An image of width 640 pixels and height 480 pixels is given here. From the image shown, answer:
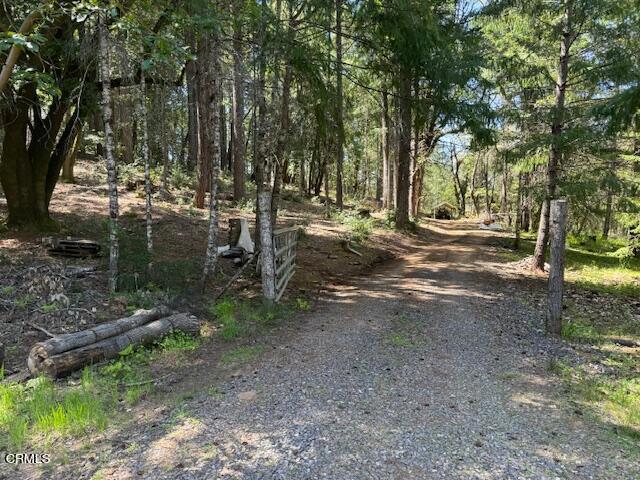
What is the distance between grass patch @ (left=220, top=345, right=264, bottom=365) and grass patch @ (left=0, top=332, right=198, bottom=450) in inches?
37.3

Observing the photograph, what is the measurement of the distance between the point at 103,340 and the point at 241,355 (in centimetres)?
179

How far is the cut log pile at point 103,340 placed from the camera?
523cm

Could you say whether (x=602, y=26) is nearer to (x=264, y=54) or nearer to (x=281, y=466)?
(x=264, y=54)

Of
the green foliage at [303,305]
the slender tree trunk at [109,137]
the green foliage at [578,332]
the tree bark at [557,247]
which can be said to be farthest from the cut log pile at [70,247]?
the green foliage at [578,332]

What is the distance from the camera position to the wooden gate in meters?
8.86

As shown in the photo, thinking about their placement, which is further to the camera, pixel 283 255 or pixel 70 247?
pixel 283 255

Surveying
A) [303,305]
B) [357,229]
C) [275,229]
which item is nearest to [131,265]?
[275,229]

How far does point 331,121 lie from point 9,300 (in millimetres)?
6554

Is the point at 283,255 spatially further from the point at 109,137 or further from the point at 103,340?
the point at 103,340

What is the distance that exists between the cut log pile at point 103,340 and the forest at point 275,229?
3cm

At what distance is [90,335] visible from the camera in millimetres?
5734

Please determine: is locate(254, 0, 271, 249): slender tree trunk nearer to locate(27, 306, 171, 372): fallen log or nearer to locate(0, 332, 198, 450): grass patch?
locate(27, 306, 171, 372): fallen log

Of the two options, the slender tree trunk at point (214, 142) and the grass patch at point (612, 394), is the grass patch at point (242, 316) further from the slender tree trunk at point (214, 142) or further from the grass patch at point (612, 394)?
the grass patch at point (612, 394)

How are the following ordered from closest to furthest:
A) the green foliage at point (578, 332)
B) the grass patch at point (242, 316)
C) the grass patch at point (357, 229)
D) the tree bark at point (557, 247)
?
the grass patch at point (242, 316) < the tree bark at point (557, 247) < the green foliage at point (578, 332) < the grass patch at point (357, 229)
